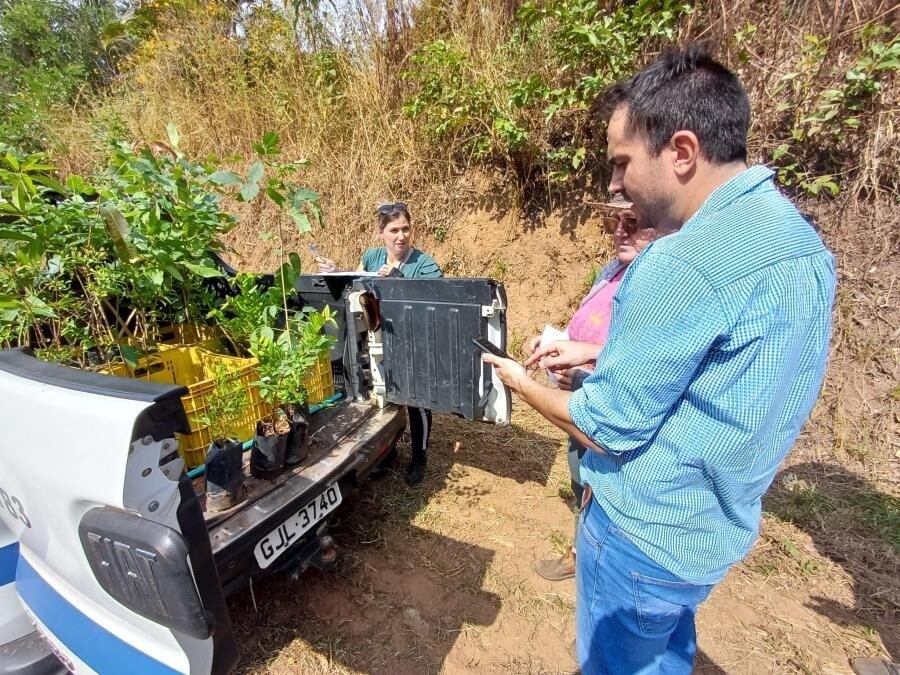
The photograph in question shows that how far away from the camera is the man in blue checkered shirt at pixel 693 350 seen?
2.79ft

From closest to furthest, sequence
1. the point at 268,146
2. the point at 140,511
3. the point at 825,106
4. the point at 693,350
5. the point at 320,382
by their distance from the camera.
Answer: the point at 693,350 → the point at 140,511 → the point at 268,146 → the point at 320,382 → the point at 825,106

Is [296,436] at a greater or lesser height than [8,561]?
greater

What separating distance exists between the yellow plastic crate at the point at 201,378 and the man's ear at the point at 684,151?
166 cm

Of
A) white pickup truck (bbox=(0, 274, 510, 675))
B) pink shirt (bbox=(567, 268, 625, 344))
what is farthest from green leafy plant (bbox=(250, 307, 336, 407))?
pink shirt (bbox=(567, 268, 625, 344))

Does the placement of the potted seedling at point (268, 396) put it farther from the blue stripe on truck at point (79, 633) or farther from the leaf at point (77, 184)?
the leaf at point (77, 184)

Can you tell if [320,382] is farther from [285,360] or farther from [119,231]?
[119,231]

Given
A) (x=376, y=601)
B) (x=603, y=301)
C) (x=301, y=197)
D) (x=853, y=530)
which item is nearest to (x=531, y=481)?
(x=376, y=601)

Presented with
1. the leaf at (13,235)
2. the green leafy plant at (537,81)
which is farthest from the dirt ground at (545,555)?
the green leafy plant at (537,81)

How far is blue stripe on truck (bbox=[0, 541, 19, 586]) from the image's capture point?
1.43m

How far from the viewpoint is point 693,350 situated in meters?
0.86


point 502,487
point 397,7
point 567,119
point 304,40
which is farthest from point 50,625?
point 304,40

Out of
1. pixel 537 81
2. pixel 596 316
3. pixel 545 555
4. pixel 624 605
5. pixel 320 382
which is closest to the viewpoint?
pixel 624 605

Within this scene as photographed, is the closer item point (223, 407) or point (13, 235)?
point (13, 235)

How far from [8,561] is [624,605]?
1923 mm
